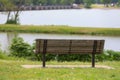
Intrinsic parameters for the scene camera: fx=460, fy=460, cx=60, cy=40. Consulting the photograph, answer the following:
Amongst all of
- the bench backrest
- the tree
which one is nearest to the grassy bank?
the tree

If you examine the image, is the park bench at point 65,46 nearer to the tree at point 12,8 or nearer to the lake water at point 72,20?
the tree at point 12,8

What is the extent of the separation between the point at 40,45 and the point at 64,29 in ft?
146

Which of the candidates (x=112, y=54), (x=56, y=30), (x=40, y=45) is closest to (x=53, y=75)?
(x=40, y=45)

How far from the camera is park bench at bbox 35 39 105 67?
1589cm

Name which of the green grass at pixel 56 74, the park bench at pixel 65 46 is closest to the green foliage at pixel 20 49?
the park bench at pixel 65 46

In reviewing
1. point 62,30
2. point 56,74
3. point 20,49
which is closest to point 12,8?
point 62,30

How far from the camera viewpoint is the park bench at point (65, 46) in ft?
52.1

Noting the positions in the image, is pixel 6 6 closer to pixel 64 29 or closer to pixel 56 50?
pixel 64 29

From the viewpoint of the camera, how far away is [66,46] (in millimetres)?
16234

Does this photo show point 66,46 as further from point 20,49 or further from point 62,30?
point 62,30

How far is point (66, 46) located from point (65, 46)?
4 centimetres

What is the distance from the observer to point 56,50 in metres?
16.1

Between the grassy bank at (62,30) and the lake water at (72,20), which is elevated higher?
the grassy bank at (62,30)

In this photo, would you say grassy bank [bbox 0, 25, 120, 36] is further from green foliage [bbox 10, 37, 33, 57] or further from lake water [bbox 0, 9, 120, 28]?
green foliage [bbox 10, 37, 33, 57]
